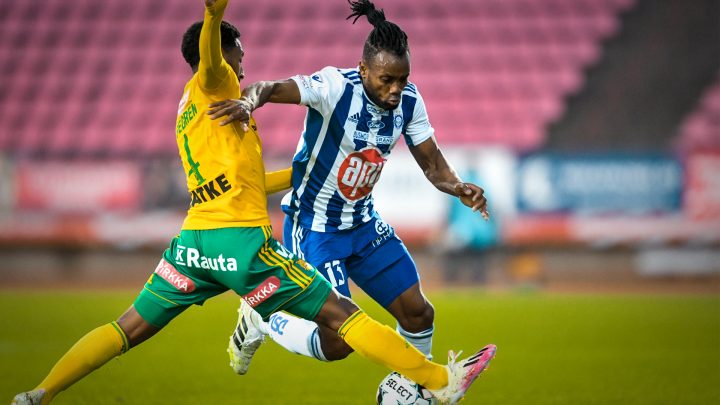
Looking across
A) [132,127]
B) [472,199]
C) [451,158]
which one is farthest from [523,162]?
[472,199]

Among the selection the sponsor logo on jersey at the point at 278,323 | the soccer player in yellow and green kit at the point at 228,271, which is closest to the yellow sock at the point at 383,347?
the soccer player in yellow and green kit at the point at 228,271

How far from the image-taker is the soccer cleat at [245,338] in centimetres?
586

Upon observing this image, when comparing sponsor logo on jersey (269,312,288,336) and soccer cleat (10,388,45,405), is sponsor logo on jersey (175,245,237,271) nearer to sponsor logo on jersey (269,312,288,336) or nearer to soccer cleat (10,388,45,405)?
soccer cleat (10,388,45,405)

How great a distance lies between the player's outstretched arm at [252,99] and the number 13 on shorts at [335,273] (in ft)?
3.35

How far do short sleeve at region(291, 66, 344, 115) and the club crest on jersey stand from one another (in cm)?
31

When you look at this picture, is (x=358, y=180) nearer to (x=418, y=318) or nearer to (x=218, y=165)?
(x=418, y=318)

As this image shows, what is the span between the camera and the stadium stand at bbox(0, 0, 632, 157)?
18.4 m

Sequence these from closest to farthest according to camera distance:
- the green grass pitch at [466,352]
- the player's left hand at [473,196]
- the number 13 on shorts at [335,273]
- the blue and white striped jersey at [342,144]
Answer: the player's left hand at [473,196] → the blue and white striped jersey at [342,144] → the number 13 on shorts at [335,273] → the green grass pitch at [466,352]

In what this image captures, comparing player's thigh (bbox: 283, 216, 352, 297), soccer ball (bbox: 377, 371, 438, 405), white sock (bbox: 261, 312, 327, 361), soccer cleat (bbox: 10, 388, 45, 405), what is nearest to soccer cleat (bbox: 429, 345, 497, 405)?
soccer ball (bbox: 377, 371, 438, 405)

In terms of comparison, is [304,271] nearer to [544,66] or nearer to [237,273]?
[237,273]

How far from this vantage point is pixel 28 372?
709cm

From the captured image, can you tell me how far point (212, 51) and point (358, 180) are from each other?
1358 mm

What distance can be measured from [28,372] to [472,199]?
3916 mm

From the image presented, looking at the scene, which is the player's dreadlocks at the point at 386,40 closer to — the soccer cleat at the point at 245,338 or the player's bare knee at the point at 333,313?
the player's bare knee at the point at 333,313
